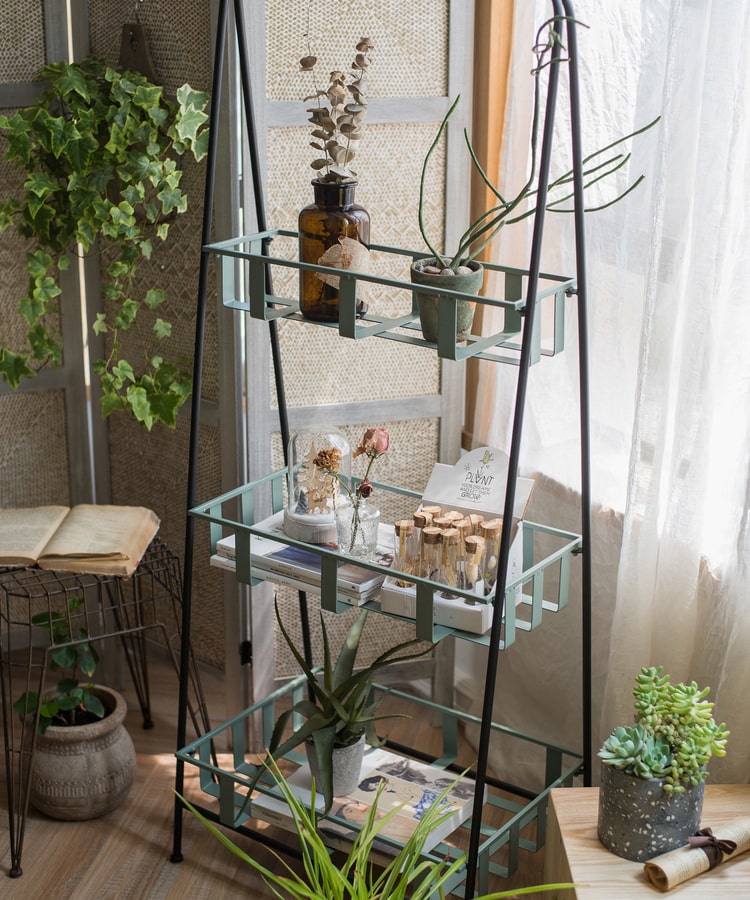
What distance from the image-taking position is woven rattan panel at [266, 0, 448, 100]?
2324mm

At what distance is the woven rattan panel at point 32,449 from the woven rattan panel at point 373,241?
652mm

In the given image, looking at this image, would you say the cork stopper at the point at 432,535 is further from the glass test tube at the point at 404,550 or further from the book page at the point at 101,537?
the book page at the point at 101,537

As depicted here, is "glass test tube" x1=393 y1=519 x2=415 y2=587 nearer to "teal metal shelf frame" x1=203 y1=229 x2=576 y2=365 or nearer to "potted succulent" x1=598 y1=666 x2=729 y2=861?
"teal metal shelf frame" x1=203 y1=229 x2=576 y2=365

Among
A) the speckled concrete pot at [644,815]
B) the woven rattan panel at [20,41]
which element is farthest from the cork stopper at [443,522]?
the woven rattan panel at [20,41]

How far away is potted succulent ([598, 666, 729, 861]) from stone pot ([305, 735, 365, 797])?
0.58 m

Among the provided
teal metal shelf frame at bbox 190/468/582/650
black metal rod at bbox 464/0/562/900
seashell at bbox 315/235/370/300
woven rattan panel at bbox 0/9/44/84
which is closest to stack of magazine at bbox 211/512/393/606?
teal metal shelf frame at bbox 190/468/582/650

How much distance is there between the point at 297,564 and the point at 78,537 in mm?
582

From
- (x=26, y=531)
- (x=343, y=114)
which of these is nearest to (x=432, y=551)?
(x=343, y=114)

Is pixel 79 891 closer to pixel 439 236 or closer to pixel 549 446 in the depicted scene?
pixel 549 446

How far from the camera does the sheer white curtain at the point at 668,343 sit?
1.94m

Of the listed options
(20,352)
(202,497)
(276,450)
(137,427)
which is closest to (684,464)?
(276,450)

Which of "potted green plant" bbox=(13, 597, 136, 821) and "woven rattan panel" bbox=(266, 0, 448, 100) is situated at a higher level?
"woven rattan panel" bbox=(266, 0, 448, 100)

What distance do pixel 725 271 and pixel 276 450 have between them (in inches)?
40.8

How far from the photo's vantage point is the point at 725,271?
1948 millimetres
